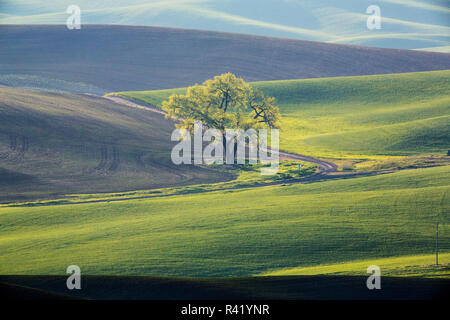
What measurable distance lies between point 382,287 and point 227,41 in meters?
96.5

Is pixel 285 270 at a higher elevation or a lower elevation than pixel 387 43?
lower

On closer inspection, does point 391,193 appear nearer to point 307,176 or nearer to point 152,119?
point 307,176

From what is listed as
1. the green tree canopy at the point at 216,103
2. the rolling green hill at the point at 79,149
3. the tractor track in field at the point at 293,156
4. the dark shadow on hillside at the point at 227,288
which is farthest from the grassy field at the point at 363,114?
the dark shadow on hillside at the point at 227,288

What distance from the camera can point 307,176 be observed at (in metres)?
50.6

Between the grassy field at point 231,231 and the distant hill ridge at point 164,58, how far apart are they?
5640 cm

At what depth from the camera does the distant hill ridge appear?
323 feet

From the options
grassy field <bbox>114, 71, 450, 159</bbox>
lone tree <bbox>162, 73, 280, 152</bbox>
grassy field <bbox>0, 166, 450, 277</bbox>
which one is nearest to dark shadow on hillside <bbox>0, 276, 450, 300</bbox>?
grassy field <bbox>0, 166, 450, 277</bbox>

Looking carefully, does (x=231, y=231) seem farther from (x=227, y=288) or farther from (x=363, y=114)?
(x=363, y=114)

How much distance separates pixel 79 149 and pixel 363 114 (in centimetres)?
3977

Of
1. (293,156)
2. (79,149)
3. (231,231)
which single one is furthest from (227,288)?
(293,156)

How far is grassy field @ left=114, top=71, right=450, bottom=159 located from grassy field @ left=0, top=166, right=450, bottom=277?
18.8 metres

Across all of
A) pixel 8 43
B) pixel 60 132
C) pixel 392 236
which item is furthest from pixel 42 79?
pixel 392 236

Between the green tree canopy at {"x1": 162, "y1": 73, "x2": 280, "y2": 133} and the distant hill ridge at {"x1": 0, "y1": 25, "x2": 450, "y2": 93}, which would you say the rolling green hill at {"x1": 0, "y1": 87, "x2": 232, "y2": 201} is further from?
the distant hill ridge at {"x1": 0, "y1": 25, "x2": 450, "y2": 93}

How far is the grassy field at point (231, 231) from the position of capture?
95.2ft
